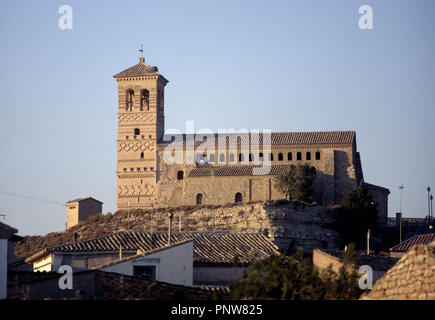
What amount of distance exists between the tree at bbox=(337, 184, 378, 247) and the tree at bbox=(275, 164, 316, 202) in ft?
9.66

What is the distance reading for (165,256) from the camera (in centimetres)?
2400

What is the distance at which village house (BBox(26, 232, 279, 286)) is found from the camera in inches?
931

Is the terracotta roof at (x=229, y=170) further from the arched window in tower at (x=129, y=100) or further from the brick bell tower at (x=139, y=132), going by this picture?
the arched window in tower at (x=129, y=100)

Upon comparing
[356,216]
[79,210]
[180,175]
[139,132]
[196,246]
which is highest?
[139,132]

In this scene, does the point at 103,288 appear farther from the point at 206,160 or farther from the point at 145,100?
the point at 145,100

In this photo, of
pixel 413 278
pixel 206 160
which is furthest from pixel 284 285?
pixel 206 160

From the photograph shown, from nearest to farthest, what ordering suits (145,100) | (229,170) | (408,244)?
(408,244) → (229,170) → (145,100)

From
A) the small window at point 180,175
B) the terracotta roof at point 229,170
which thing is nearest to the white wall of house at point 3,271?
the terracotta roof at point 229,170

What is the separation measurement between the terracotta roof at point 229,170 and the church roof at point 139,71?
8017 mm

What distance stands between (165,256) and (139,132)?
3578 centimetres

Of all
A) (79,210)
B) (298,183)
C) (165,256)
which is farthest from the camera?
(79,210)

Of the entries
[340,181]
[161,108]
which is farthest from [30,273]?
[161,108]

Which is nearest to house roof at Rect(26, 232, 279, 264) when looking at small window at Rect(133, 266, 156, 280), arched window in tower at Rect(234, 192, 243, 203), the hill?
small window at Rect(133, 266, 156, 280)

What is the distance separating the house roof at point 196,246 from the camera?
27.5m
